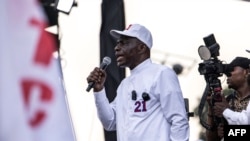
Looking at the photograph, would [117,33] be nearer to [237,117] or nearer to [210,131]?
[237,117]

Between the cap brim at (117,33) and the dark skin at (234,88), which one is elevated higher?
the cap brim at (117,33)

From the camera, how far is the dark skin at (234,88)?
3.26m

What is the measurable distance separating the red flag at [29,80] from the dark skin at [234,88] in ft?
8.28

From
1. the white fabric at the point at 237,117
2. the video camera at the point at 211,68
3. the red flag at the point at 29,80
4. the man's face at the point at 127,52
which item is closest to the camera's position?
the red flag at the point at 29,80

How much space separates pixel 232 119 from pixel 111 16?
2.29 metres

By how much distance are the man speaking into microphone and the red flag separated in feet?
6.11

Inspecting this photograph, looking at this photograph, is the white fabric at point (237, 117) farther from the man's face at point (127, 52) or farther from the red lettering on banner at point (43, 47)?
the red lettering on banner at point (43, 47)

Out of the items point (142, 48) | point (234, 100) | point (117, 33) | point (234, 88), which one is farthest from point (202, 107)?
point (117, 33)

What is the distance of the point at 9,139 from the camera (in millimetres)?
772

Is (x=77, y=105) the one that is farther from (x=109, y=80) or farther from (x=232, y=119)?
(x=232, y=119)

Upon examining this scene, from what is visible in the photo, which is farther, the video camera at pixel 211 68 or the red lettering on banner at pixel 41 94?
the video camera at pixel 211 68

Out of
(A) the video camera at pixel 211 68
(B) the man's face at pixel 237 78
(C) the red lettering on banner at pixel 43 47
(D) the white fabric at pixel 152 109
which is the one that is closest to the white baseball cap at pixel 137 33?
(D) the white fabric at pixel 152 109

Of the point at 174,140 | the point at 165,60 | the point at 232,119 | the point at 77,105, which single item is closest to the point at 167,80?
the point at 174,140

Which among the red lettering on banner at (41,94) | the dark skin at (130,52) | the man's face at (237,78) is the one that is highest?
the red lettering on banner at (41,94)
